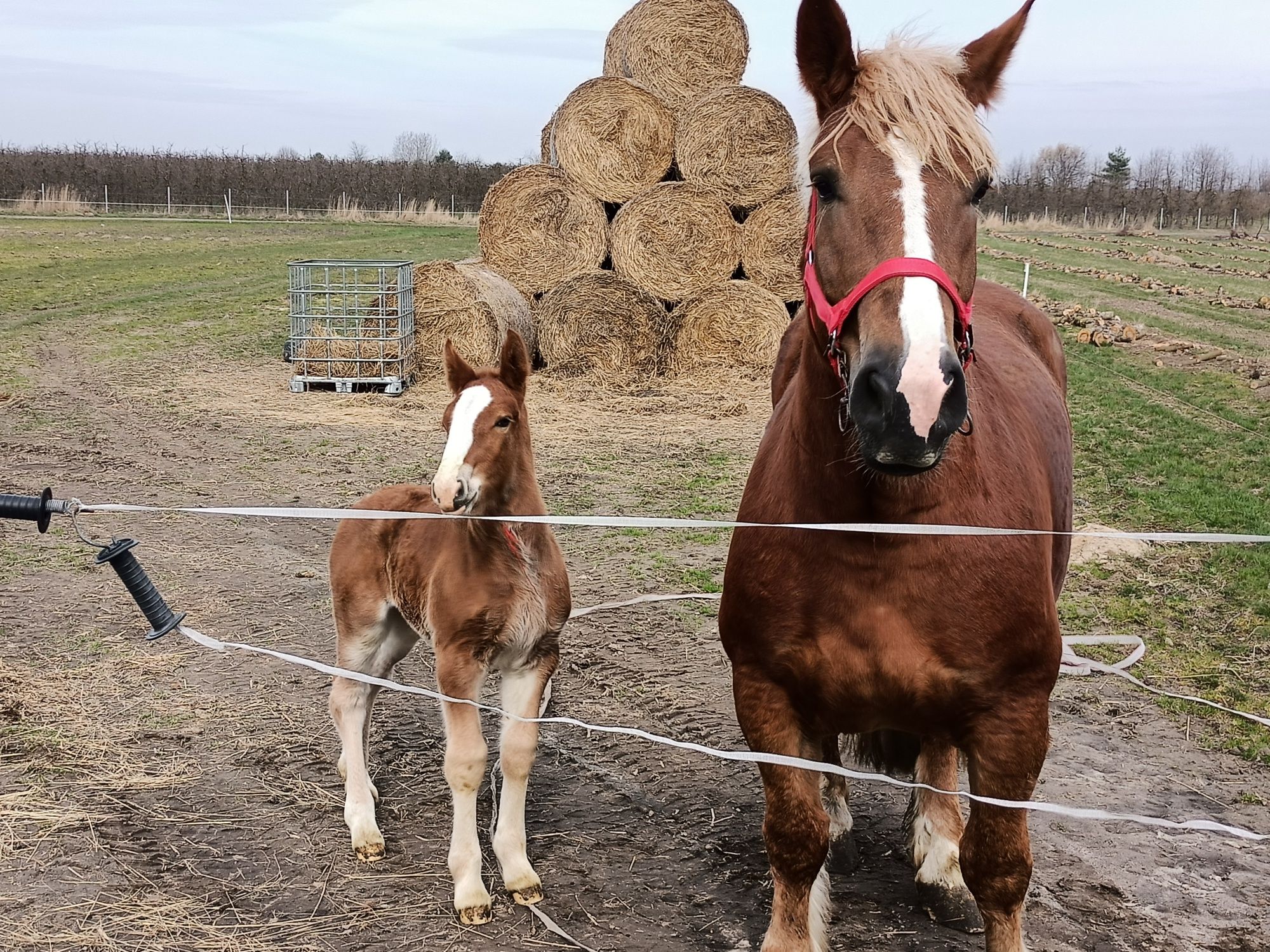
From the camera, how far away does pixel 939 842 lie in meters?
3.61

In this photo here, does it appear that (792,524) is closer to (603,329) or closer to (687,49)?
(603,329)

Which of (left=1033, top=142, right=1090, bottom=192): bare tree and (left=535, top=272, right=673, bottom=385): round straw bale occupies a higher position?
(left=1033, top=142, right=1090, bottom=192): bare tree

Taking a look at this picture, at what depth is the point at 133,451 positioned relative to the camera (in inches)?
376

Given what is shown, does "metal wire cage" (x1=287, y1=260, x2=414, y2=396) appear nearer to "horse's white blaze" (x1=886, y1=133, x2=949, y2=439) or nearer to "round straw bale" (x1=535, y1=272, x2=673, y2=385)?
"round straw bale" (x1=535, y1=272, x2=673, y2=385)

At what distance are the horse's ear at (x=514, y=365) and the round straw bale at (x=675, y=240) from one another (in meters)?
9.53

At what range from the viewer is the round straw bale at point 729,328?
1338cm

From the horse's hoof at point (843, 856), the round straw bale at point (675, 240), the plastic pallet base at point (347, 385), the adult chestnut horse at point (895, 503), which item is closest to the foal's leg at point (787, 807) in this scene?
the adult chestnut horse at point (895, 503)

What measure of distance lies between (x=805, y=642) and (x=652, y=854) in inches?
59.2

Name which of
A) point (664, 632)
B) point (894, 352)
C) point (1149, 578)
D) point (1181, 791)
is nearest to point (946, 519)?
point (894, 352)

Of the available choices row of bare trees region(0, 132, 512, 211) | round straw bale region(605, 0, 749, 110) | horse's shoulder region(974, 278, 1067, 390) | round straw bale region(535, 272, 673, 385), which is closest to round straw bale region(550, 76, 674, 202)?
round straw bale region(605, 0, 749, 110)

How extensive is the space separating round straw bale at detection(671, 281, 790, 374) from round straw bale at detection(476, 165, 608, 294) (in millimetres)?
1393

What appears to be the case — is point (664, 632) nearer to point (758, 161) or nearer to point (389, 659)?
point (389, 659)

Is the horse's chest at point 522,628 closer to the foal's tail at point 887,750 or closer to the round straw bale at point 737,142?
the foal's tail at point 887,750

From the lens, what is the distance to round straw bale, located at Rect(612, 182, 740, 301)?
1308 centimetres
